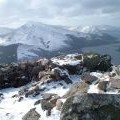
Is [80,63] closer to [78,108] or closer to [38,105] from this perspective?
[38,105]

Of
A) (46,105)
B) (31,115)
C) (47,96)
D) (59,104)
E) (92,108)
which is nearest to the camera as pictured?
(92,108)

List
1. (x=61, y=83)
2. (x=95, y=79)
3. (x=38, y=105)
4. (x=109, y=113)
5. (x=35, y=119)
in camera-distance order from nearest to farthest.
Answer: (x=109, y=113), (x=35, y=119), (x=38, y=105), (x=95, y=79), (x=61, y=83)

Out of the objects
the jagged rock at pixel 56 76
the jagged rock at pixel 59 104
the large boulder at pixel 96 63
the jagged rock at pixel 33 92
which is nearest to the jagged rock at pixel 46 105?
the jagged rock at pixel 59 104

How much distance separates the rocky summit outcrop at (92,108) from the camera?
18969 millimetres

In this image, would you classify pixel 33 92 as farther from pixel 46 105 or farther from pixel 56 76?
pixel 46 105

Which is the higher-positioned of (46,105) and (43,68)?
(43,68)

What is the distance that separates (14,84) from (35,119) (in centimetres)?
2083

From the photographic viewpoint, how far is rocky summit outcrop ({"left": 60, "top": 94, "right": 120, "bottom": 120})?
19.0m

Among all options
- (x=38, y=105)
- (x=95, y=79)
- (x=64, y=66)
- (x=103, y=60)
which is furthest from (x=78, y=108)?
(x=103, y=60)

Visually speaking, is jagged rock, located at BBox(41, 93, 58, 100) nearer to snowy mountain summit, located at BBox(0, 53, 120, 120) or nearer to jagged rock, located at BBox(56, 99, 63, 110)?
snowy mountain summit, located at BBox(0, 53, 120, 120)

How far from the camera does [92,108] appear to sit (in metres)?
19.3

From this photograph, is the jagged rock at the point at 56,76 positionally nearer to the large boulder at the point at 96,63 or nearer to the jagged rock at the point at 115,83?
the large boulder at the point at 96,63

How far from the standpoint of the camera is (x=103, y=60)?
58.7 meters

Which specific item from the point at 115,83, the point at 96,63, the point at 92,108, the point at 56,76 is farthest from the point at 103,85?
the point at 92,108
